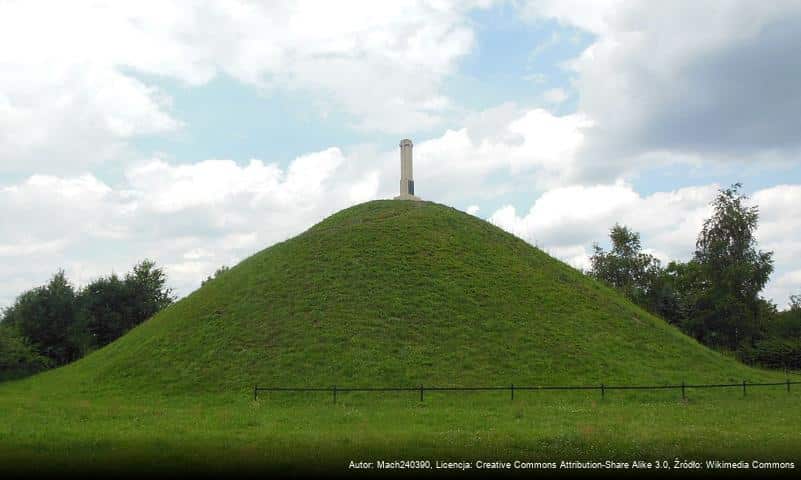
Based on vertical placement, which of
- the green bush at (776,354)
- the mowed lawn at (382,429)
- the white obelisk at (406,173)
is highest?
the white obelisk at (406,173)

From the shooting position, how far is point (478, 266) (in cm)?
3638

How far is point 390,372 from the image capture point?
1006 inches

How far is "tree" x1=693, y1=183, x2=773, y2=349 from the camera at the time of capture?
2057 inches

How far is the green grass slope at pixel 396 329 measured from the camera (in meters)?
26.2

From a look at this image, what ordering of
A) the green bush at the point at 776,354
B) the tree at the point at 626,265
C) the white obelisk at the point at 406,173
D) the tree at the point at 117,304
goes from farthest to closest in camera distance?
the tree at the point at 626,265
the tree at the point at 117,304
the white obelisk at the point at 406,173
the green bush at the point at 776,354

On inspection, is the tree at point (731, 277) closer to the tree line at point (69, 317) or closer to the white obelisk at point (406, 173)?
the white obelisk at point (406, 173)

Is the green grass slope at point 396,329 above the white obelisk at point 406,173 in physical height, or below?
below

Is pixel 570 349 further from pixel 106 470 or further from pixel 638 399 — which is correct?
pixel 106 470

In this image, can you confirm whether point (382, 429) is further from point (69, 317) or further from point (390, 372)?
point (69, 317)

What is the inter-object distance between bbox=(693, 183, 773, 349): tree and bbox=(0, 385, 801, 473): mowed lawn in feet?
100

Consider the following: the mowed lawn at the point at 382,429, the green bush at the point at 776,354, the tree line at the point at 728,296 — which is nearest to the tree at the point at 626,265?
the tree line at the point at 728,296

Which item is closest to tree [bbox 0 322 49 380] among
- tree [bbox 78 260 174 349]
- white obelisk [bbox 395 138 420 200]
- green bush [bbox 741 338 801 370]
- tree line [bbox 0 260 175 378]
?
tree line [bbox 0 260 175 378]

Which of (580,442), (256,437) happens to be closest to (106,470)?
(256,437)

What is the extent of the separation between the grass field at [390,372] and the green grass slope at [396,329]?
0.11 m
